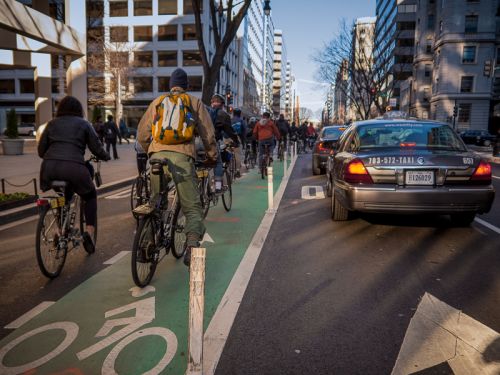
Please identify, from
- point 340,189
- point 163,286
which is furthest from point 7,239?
point 340,189

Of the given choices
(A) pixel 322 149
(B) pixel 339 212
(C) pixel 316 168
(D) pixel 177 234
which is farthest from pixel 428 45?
(D) pixel 177 234

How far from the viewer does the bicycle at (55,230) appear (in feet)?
14.3

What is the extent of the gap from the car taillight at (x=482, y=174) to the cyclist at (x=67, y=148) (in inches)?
187

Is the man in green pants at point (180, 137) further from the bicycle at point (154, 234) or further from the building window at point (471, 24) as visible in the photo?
the building window at point (471, 24)

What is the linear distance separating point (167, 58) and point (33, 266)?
57.1m

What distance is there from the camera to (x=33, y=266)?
499 centimetres

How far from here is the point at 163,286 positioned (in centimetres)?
437

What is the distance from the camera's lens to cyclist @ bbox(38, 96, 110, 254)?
459 cm

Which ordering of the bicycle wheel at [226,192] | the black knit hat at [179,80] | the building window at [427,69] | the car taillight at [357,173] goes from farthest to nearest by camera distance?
the building window at [427,69]
the bicycle wheel at [226,192]
the car taillight at [357,173]
the black knit hat at [179,80]

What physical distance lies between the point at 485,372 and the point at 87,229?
4096 mm

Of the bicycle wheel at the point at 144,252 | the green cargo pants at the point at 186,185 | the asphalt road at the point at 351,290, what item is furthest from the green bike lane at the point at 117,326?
the green cargo pants at the point at 186,185

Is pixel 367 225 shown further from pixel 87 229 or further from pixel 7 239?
pixel 7 239

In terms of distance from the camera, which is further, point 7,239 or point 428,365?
Result: point 7,239

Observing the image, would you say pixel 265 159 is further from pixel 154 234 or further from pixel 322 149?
pixel 154 234
